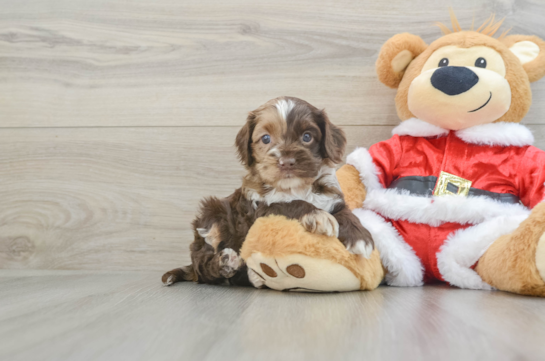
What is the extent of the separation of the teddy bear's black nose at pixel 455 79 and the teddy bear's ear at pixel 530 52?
282mm

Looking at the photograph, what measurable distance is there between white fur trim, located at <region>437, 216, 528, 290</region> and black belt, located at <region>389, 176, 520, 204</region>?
0.11 m

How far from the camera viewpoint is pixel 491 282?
3.84ft

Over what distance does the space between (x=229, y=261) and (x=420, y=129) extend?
0.78 meters

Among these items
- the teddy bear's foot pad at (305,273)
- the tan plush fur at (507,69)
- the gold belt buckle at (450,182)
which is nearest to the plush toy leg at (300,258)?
the teddy bear's foot pad at (305,273)

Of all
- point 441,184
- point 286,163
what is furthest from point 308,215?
point 441,184

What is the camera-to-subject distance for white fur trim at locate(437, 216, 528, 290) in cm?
119

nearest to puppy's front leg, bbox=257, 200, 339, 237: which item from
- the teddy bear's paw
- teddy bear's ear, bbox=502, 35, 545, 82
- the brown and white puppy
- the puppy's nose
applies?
the brown and white puppy

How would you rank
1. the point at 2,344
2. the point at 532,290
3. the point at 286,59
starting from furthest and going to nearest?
the point at 286,59
the point at 532,290
the point at 2,344

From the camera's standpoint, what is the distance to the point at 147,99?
6.05 ft

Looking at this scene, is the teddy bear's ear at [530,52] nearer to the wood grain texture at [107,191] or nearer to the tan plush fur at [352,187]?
the tan plush fur at [352,187]

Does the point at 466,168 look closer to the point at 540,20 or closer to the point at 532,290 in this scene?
the point at 532,290

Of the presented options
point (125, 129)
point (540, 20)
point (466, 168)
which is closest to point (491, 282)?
point (466, 168)

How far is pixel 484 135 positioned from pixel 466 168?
12cm

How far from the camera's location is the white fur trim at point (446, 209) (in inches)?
49.5
